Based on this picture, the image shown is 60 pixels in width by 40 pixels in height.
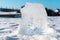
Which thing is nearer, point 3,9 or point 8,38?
point 8,38

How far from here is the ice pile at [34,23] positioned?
3.78ft

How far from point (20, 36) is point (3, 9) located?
240 centimetres

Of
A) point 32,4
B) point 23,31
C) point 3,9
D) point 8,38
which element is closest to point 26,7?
point 32,4

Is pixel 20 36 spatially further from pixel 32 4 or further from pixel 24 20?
pixel 32 4

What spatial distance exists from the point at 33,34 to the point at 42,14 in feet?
0.73

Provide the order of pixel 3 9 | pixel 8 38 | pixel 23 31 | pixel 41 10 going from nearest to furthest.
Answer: pixel 8 38, pixel 23 31, pixel 41 10, pixel 3 9

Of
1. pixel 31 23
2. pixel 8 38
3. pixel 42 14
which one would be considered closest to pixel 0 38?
pixel 8 38

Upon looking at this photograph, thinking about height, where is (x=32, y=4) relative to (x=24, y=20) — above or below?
above

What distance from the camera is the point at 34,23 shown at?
127 cm

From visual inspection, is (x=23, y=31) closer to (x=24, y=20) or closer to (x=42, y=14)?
(x=24, y=20)

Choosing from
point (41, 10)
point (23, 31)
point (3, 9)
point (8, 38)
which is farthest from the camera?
point (3, 9)

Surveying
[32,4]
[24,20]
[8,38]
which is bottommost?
[8,38]

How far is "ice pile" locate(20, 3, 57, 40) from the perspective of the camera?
45.4 inches

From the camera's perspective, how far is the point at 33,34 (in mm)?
1153
